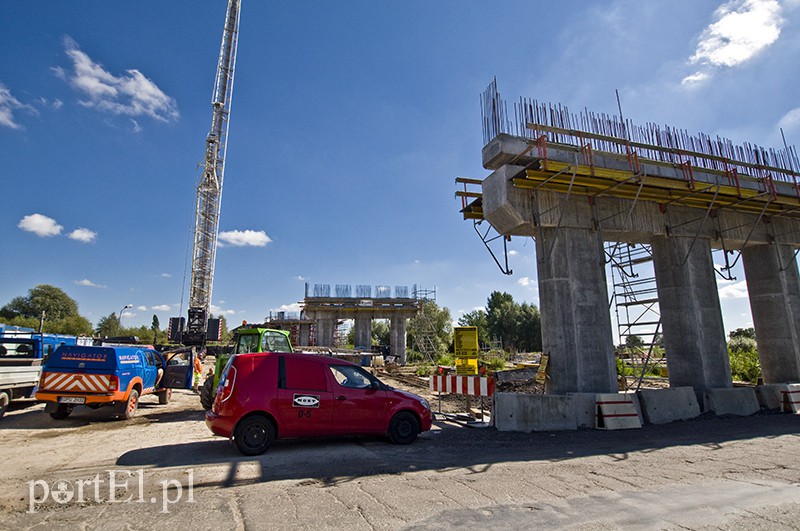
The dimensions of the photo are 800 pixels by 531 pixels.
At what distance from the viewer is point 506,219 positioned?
1093cm

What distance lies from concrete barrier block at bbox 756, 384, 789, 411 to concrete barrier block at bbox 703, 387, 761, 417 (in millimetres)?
747

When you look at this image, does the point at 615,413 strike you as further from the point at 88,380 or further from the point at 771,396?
the point at 88,380

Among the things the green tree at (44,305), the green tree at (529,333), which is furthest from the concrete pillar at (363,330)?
the green tree at (44,305)

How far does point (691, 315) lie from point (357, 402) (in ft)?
33.1

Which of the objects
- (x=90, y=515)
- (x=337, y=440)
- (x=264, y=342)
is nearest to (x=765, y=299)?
(x=337, y=440)

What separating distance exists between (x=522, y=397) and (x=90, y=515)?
304 inches

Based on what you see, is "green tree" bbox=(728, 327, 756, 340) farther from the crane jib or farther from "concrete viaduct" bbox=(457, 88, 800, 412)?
the crane jib

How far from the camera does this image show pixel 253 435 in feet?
22.2

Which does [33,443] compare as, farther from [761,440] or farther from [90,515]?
[761,440]

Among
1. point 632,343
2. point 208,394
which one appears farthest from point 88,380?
point 632,343

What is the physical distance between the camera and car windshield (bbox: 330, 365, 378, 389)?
756cm

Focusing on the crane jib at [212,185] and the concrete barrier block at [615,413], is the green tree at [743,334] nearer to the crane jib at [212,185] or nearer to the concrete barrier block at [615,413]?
the concrete barrier block at [615,413]

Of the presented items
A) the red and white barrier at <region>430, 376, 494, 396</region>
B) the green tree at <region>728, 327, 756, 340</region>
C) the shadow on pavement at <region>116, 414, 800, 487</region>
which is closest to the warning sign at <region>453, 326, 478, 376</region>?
the red and white barrier at <region>430, 376, 494, 396</region>

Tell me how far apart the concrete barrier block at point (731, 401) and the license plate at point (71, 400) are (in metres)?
15.6
